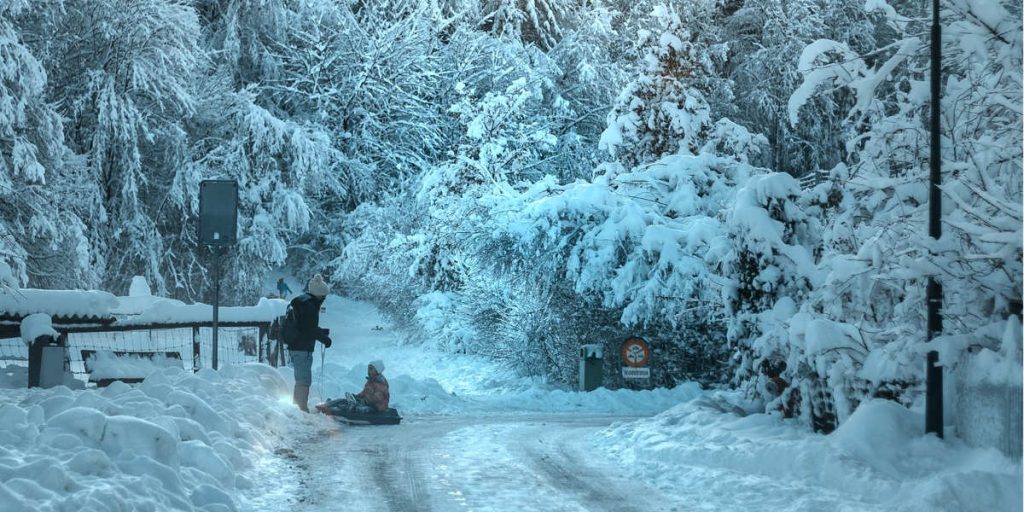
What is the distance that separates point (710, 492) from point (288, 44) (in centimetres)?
3606

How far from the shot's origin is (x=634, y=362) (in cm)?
2242

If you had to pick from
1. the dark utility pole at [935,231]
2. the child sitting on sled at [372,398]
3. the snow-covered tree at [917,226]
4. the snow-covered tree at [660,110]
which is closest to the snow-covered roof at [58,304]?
the child sitting on sled at [372,398]

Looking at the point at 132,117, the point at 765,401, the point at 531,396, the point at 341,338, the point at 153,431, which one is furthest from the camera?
the point at 341,338

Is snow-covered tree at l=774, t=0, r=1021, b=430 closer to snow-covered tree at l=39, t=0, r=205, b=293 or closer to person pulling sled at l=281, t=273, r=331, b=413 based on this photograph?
person pulling sled at l=281, t=273, r=331, b=413

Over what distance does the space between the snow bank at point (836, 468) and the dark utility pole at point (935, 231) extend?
0.32m

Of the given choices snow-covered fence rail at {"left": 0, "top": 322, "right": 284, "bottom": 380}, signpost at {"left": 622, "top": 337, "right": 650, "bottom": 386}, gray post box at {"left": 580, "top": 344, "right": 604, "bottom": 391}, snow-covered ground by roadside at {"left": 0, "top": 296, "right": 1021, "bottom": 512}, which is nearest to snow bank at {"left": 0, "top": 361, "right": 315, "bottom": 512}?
snow-covered ground by roadside at {"left": 0, "top": 296, "right": 1021, "bottom": 512}

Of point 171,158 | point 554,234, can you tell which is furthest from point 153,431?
point 171,158

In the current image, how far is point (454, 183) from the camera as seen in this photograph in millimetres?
31922

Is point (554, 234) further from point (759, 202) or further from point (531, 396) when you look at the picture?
point (759, 202)

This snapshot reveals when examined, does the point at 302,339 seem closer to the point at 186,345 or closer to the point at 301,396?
the point at 301,396

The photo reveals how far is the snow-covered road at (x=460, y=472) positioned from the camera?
920 cm

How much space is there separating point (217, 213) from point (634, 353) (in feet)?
30.1

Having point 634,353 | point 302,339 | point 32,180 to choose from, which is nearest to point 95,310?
point 302,339

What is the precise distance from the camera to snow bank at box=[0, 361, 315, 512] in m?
7.55
